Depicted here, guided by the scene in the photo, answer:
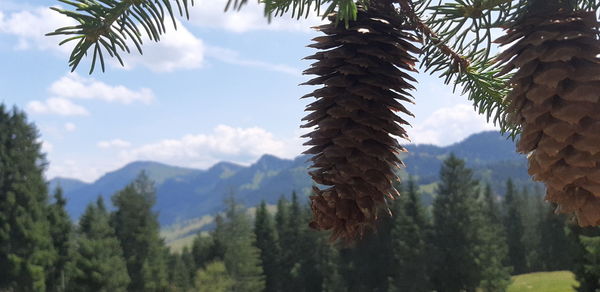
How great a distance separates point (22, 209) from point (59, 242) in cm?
522

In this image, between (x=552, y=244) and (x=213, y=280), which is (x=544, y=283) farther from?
(x=213, y=280)

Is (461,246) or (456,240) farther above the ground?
(456,240)

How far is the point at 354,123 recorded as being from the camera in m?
1.02

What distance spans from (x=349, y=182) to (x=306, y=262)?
4263 centimetres

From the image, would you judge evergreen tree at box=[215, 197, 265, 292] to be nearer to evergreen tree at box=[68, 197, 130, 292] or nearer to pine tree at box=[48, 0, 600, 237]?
evergreen tree at box=[68, 197, 130, 292]

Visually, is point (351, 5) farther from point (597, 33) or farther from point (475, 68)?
point (475, 68)

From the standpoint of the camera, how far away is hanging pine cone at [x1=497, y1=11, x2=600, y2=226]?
0.83 m

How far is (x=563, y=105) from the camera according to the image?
0.86 meters

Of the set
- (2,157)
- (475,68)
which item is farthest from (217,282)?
(475,68)

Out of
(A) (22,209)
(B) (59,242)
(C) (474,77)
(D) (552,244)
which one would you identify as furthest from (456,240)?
(C) (474,77)

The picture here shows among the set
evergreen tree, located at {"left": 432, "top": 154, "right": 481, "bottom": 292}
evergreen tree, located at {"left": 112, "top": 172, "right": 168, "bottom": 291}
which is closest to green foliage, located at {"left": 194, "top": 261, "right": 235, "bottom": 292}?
evergreen tree, located at {"left": 112, "top": 172, "right": 168, "bottom": 291}

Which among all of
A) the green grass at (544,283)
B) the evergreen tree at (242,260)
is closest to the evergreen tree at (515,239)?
the green grass at (544,283)

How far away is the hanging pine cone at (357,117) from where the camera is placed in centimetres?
100

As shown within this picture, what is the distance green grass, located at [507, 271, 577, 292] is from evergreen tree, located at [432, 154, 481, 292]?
8.48 meters
